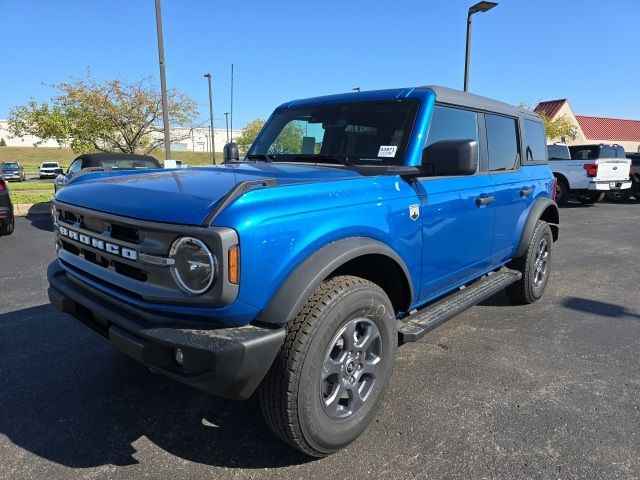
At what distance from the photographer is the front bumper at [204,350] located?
6.25 feet

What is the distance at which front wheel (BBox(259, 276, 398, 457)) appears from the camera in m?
2.11

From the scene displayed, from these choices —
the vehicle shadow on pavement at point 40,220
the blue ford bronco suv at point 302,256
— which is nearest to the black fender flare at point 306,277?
the blue ford bronco suv at point 302,256

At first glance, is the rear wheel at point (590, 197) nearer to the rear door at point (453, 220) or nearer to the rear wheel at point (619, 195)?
the rear wheel at point (619, 195)

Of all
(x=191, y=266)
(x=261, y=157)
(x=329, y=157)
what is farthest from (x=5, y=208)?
(x=191, y=266)

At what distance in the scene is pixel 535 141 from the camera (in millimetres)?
4930

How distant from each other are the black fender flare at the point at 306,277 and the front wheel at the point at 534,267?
2746mm

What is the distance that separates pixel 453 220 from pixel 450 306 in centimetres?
61

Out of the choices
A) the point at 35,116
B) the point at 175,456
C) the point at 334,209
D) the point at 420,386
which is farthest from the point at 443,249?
the point at 35,116

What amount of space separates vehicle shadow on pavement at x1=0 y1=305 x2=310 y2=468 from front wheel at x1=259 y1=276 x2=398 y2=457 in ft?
0.89

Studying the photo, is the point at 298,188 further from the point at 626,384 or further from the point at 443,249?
the point at 626,384

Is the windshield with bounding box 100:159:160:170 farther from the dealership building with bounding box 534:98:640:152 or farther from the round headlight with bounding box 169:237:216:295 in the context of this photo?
the dealership building with bounding box 534:98:640:152

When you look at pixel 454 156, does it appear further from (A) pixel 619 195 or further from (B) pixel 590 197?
(A) pixel 619 195

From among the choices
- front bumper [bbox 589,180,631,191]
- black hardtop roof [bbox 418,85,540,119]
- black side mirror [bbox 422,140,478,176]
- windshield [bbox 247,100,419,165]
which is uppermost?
black hardtop roof [bbox 418,85,540,119]

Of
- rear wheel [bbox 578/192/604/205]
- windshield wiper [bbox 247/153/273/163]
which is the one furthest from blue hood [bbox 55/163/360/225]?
rear wheel [bbox 578/192/604/205]
